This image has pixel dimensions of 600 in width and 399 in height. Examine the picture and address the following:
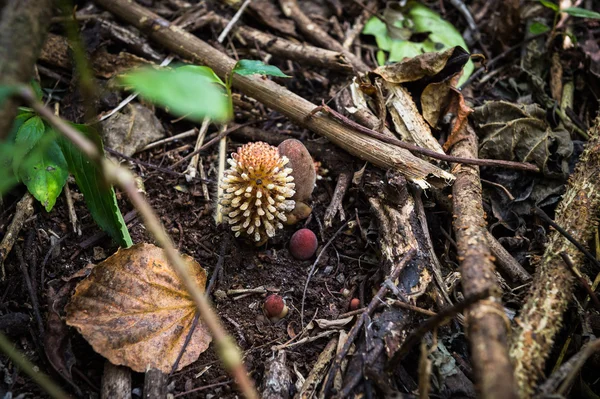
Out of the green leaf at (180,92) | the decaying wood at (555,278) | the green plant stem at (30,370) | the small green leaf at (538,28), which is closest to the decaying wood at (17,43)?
the green leaf at (180,92)

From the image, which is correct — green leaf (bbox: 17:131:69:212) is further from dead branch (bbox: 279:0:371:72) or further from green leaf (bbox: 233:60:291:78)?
dead branch (bbox: 279:0:371:72)

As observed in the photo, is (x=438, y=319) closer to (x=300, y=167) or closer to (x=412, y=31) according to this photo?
(x=300, y=167)

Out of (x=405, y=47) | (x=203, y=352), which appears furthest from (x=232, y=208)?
(x=405, y=47)

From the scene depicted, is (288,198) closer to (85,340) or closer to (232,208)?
(232,208)

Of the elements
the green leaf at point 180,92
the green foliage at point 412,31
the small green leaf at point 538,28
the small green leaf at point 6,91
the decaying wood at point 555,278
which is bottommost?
the decaying wood at point 555,278

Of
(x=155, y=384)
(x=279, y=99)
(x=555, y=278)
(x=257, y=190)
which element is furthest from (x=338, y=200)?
(x=155, y=384)

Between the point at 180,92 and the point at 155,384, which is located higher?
the point at 180,92

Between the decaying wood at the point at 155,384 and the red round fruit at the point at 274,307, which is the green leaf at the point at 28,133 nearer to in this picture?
the decaying wood at the point at 155,384
